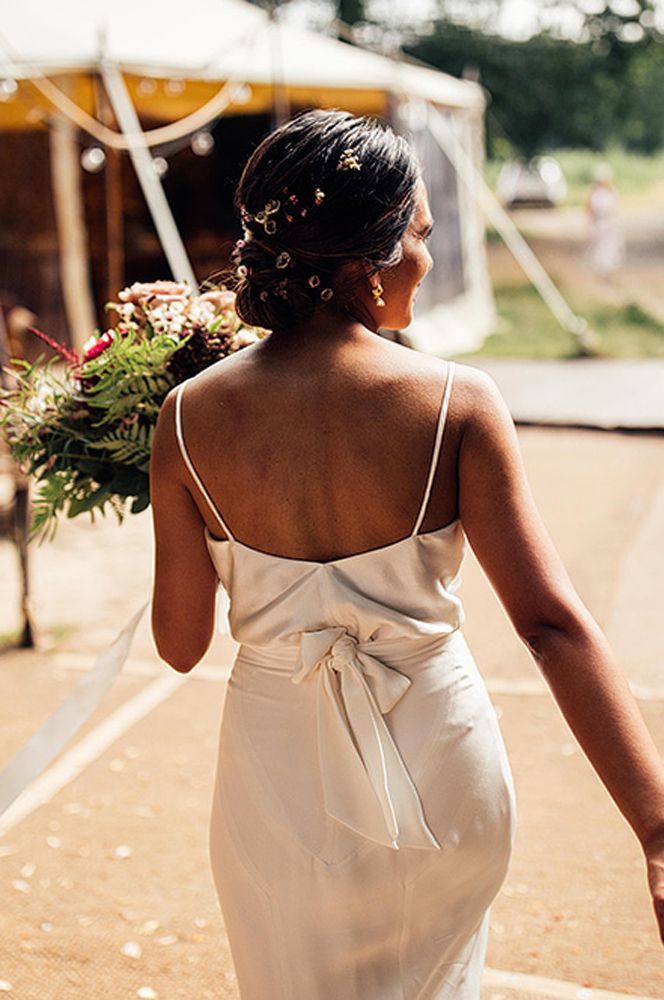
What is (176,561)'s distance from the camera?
185 centimetres

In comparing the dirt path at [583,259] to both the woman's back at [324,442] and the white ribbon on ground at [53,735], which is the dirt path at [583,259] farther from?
the woman's back at [324,442]

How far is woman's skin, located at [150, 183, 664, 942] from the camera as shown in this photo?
1.63 meters

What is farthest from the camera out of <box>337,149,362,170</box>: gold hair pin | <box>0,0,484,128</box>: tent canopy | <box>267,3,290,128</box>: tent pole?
<box>267,3,290,128</box>: tent pole

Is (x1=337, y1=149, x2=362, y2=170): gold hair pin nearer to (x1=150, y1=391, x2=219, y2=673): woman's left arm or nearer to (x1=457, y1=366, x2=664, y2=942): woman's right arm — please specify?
(x1=457, y1=366, x2=664, y2=942): woman's right arm

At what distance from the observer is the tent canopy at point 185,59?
886 centimetres

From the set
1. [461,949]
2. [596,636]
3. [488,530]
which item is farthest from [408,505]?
[461,949]

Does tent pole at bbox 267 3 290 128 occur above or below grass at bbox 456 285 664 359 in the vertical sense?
above

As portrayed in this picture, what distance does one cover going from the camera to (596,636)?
5.43ft

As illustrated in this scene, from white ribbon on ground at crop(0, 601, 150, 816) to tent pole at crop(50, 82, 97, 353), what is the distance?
28.0 ft

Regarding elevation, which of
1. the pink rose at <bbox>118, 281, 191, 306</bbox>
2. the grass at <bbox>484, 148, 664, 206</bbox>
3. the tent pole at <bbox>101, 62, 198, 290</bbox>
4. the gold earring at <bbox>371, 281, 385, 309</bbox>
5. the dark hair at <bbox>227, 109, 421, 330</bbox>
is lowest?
the grass at <bbox>484, 148, 664, 206</bbox>

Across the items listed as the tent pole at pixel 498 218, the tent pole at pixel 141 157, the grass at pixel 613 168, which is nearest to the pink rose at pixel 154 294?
the tent pole at pixel 141 157

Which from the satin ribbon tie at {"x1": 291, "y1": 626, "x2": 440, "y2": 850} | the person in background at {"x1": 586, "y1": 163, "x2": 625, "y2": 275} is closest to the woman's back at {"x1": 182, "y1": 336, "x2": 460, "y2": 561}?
the satin ribbon tie at {"x1": 291, "y1": 626, "x2": 440, "y2": 850}

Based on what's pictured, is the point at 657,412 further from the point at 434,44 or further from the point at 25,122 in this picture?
the point at 434,44

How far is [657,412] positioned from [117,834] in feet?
24.0
